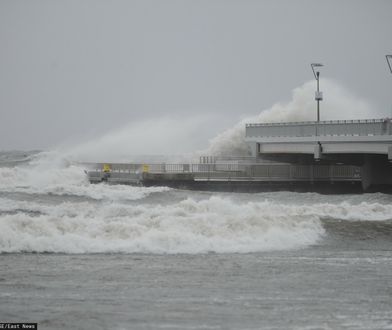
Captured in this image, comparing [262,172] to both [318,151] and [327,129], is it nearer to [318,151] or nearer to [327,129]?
[318,151]

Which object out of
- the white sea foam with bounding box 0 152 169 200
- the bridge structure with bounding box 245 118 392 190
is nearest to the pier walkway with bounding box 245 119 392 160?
the bridge structure with bounding box 245 118 392 190

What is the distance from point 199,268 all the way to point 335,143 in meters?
28.6

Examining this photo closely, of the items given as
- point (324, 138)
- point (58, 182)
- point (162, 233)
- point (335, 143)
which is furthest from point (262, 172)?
point (162, 233)

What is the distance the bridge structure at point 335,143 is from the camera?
146 ft

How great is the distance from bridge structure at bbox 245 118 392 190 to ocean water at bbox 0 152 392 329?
1032cm

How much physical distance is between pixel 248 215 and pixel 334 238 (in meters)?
2.94

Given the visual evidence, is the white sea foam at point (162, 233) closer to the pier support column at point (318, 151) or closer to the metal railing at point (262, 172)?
the pier support column at point (318, 151)

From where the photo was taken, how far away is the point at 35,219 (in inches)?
969

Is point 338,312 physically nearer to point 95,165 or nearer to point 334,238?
point 334,238

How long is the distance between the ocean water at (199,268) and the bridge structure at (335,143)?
10319 mm

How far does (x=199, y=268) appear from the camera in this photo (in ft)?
66.4

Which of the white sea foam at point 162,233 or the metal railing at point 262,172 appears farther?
the metal railing at point 262,172

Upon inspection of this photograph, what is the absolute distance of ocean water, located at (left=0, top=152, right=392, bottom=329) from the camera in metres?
14.8

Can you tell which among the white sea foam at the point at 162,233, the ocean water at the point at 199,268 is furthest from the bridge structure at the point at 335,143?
the white sea foam at the point at 162,233
